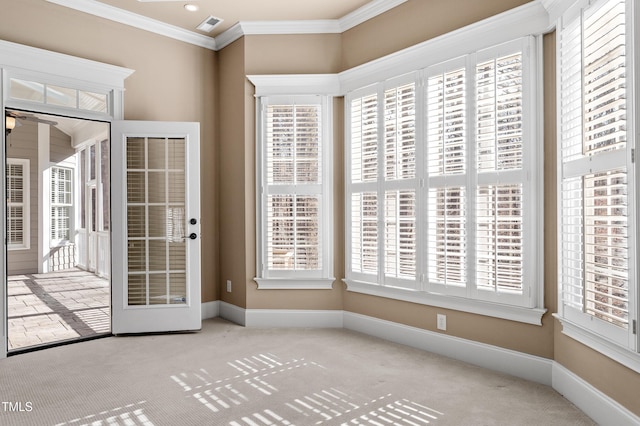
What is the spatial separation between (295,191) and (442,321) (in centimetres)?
186

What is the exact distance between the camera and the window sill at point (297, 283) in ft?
14.1

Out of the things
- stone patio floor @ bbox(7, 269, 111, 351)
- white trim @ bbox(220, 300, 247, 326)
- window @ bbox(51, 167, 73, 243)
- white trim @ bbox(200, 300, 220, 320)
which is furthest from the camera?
window @ bbox(51, 167, 73, 243)

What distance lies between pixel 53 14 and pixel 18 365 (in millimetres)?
2938

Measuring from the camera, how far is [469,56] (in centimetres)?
323

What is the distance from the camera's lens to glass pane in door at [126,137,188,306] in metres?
4.11

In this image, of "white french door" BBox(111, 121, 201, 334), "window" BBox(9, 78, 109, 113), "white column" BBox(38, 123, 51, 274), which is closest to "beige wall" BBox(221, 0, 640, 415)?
"white french door" BBox(111, 121, 201, 334)

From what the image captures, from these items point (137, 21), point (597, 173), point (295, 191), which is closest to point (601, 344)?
point (597, 173)

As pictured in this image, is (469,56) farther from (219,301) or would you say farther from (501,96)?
(219,301)

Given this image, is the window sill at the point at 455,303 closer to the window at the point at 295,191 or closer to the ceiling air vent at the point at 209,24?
the window at the point at 295,191

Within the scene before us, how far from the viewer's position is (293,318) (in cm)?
434

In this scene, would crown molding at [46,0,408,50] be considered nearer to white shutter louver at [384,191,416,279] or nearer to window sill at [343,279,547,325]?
white shutter louver at [384,191,416,279]

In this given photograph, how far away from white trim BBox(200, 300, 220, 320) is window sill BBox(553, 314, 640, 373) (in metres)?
3.43

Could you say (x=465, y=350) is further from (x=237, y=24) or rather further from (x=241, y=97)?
(x=237, y=24)

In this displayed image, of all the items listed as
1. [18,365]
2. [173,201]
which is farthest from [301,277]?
[18,365]
